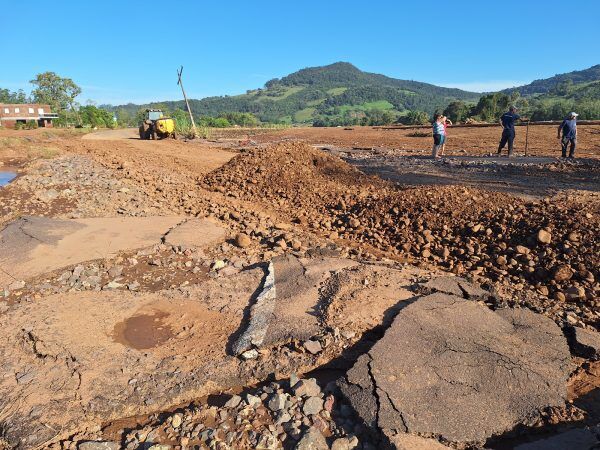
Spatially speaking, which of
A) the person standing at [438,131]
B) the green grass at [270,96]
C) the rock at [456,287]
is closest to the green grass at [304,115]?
the green grass at [270,96]

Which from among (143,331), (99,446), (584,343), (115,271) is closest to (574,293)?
(584,343)

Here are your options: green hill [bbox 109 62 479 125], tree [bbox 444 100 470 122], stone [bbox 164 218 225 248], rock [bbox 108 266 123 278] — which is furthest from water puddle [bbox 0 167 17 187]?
green hill [bbox 109 62 479 125]

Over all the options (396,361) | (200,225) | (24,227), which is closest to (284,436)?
(396,361)

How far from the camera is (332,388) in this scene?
2523mm

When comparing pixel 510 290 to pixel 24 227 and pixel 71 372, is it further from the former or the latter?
pixel 24 227

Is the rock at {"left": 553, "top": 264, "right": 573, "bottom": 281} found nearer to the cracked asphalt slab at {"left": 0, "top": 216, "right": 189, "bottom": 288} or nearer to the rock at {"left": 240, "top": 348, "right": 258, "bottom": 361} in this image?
the rock at {"left": 240, "top": 348, "right": 258, "bottom": 361}

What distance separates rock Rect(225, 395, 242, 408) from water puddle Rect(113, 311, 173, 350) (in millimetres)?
965

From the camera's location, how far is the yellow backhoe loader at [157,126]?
19844 millimetres

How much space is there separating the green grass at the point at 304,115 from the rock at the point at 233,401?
106691 millimetres

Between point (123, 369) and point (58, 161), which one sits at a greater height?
point (58, 161)

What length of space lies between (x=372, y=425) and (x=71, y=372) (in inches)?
81.7

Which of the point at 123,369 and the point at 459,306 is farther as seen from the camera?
the point at 459,306

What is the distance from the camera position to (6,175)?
1073 cm

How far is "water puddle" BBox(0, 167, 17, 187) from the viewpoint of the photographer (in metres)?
9.90
